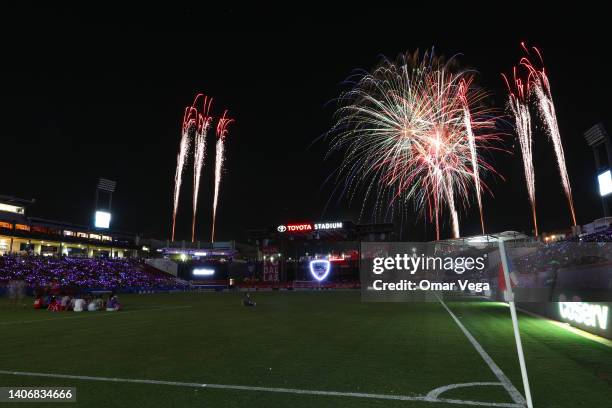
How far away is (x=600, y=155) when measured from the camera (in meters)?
51.8

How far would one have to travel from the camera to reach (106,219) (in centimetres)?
9000

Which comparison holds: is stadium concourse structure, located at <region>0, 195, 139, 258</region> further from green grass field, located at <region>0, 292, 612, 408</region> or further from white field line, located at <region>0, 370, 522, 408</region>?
white field line, located at <region>0, 370, 522, 408</region>

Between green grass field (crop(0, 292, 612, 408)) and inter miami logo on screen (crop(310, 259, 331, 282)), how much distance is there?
70.3 metres

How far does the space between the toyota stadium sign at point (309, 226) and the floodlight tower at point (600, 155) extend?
170 ft

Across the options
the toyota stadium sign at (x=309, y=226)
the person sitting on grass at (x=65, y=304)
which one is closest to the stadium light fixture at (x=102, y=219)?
the toyota stadium sign at (x=309, y=226)

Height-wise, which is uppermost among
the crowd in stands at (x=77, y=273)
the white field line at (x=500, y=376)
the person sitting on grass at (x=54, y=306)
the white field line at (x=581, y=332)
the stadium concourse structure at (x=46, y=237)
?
the stadium concourse structure at (x=46, y=237)

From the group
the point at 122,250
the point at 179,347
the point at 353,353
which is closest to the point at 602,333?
the point at 353,353

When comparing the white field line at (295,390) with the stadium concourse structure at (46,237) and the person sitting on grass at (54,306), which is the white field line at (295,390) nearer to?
the person sitting on grass at (54,306)

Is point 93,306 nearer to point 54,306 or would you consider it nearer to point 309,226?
point 54,306

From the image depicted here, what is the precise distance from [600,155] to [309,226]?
190 feet

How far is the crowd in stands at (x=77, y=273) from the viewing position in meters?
55.1

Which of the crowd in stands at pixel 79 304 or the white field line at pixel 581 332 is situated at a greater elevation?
the crowd in stands at pixel 79 304

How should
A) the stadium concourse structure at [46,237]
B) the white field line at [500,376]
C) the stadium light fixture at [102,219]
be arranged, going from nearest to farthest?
the white field line at [500,376] → the stadium concourse structure at [46,237] → the stadium light fixture at [102,219]

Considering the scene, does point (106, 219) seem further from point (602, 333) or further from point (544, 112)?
point (602, 333)
